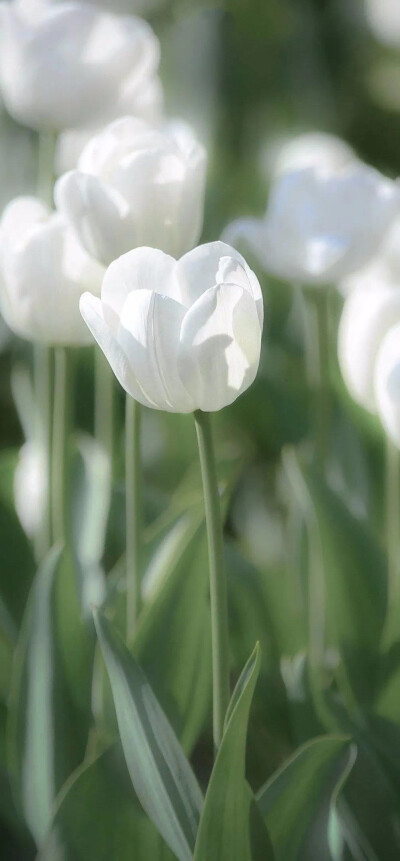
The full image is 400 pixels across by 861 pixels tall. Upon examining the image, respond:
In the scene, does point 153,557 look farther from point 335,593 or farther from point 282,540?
point 282,540

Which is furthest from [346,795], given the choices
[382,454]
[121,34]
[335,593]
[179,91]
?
[179,91]

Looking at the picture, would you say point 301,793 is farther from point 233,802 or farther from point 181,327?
point 181,327

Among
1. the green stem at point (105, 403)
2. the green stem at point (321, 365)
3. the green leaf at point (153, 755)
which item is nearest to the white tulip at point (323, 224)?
the green stem at point (321, 365)

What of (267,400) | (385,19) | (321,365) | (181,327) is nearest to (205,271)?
(181,327)

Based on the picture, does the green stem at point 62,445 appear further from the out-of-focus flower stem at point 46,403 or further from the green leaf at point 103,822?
the green leaf at point 103,822

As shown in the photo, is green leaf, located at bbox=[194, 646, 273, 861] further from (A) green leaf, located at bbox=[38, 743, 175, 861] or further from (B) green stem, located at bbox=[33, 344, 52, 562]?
(B) green stem, located at bbox=[33, 344, 52, 562]

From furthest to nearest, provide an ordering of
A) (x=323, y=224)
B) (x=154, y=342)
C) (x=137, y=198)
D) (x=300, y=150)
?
(x=300, y=150), (x=323, y=224), (x=137, y=198), (x=154, y=342)
